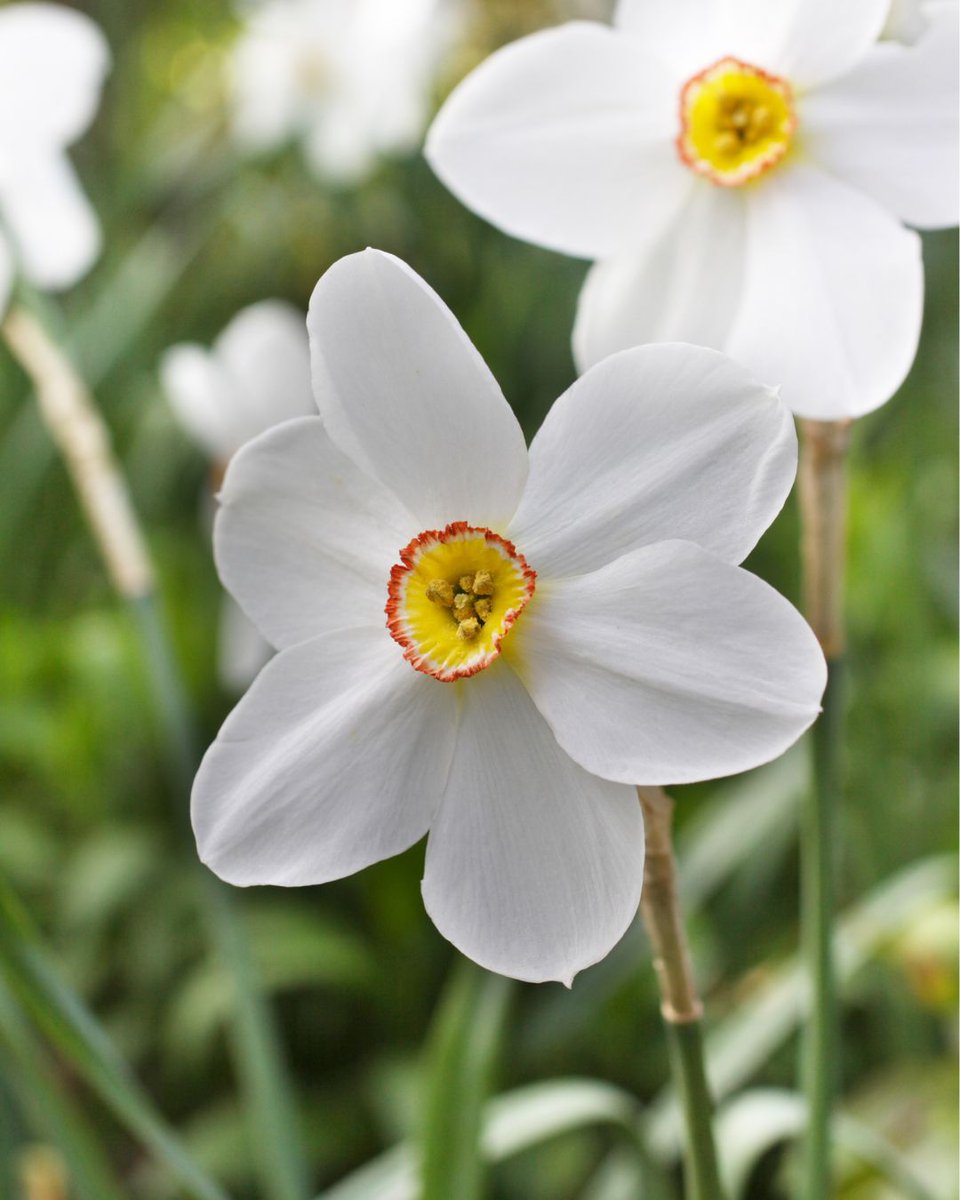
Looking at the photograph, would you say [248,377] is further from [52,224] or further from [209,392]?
[52,224]

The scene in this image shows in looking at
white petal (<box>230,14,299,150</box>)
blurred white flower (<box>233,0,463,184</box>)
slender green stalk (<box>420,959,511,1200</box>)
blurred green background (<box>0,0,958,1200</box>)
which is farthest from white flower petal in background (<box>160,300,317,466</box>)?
white petal (<box>230,14,299,150</box>)

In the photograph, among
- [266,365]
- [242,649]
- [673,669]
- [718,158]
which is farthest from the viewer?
[242,649]

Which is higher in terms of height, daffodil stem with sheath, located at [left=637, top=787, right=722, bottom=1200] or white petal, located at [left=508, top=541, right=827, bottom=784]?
white petal, located at [left=508, top=541, right=827, bottom=784]

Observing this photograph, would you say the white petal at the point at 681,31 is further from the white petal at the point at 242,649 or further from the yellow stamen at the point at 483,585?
the white petal at the point at 242,649

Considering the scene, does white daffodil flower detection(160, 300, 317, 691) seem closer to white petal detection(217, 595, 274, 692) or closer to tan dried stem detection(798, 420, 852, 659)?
white petal detection(217, 595, 274, 692)

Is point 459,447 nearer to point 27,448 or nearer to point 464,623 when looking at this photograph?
point 464,623

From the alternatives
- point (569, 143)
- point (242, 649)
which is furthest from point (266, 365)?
point (569, 143)
